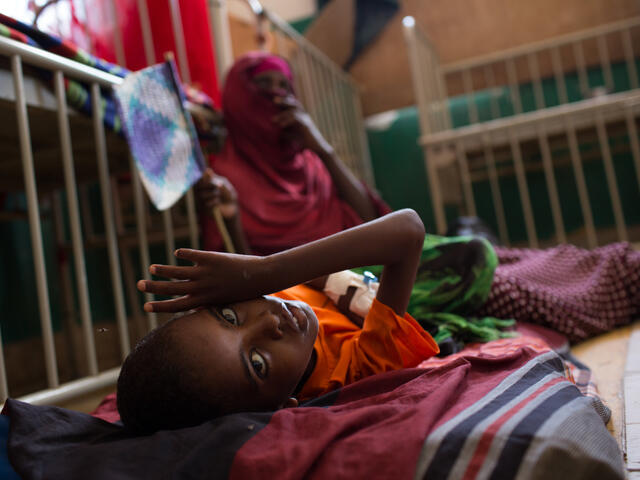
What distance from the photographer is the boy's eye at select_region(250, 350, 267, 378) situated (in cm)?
75

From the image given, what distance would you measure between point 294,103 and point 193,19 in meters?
0.79

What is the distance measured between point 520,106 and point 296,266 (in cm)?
360

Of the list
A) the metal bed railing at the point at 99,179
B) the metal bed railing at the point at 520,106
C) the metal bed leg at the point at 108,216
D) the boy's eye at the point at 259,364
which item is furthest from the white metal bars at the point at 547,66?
the boy's eye at the point at 259,364

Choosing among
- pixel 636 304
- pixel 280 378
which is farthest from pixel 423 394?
pixel 636 304

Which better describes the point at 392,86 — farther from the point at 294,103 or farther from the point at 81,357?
the point at 81,357

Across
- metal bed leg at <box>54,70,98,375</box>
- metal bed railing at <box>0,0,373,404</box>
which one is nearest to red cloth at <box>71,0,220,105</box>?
metal bed railing at <box>0,0,373,404</box>

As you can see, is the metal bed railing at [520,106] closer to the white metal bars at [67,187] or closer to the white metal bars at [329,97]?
the white metal bars at [329,97]

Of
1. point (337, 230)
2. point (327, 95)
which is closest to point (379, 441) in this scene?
point (337, 230)

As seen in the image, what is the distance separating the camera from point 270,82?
6.88 feet

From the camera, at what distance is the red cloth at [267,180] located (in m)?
1.97

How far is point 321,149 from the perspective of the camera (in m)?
2.06

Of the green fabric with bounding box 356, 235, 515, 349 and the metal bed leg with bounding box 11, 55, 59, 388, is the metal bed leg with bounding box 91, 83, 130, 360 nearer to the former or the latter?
the metal bed leg with bounding box 11, 55, 59, 388

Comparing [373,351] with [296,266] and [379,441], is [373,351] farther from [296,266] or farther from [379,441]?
[379,441]

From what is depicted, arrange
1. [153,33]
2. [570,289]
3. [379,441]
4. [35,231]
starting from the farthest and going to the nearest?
[153,33], [570,289], [35,231], [379,441]
